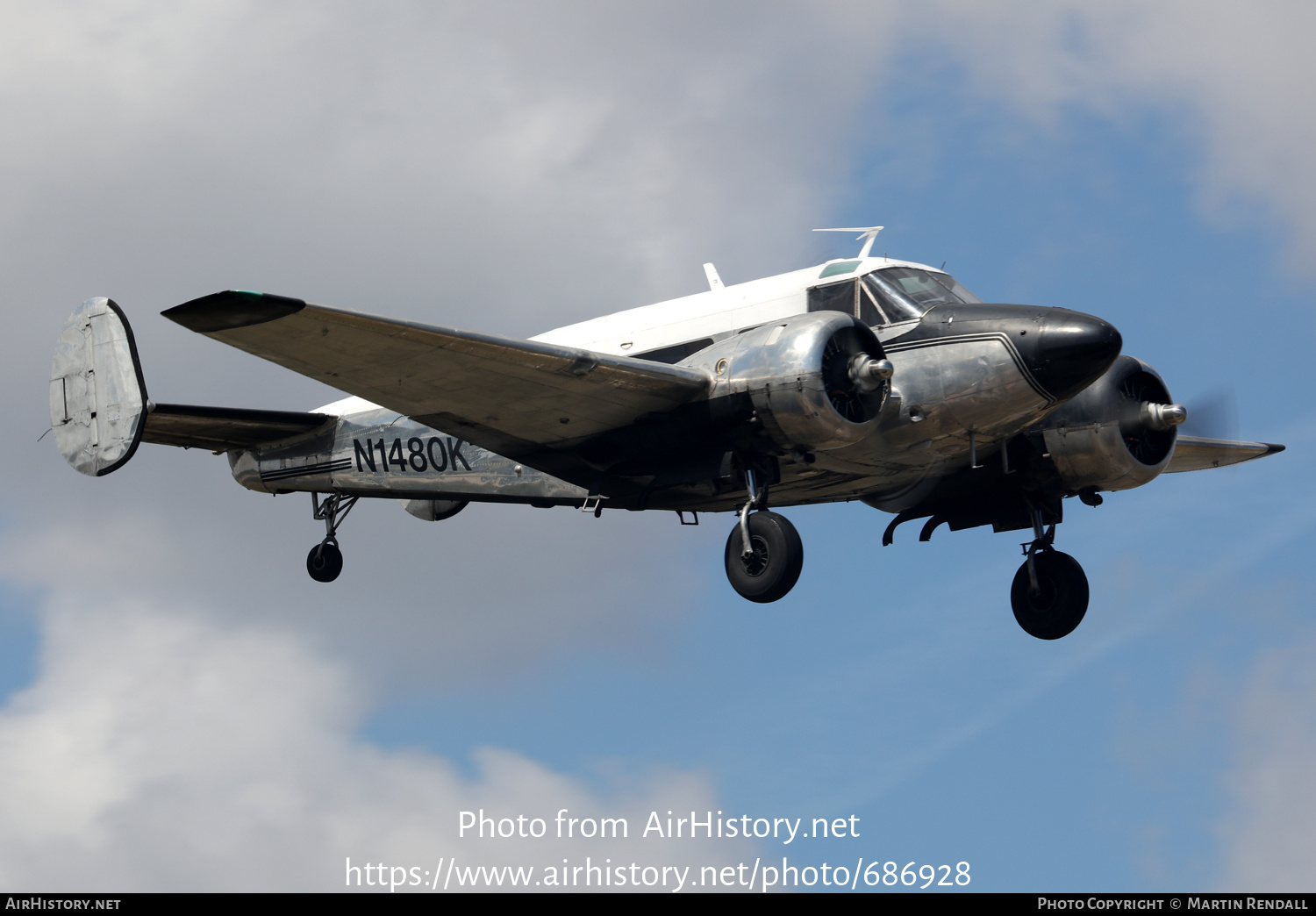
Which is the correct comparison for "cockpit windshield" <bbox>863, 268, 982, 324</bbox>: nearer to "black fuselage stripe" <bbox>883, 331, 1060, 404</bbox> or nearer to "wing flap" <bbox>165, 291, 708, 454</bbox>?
"black fuselage stripe" <bbox>883, 331, 1060, 404</bbox>

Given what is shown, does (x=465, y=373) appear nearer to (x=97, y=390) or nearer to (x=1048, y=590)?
(x=97, y=390)

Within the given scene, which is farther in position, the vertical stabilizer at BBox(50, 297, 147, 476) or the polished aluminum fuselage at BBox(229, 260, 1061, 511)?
the vertical stabilizer at BBox(50, 297, 147, 476)

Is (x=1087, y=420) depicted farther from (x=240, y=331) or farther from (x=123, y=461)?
(x=123, y=461)

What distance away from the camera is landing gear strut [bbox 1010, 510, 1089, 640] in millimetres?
19938

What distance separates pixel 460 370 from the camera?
17312mm

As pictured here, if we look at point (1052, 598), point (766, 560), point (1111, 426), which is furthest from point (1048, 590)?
point (766, 560)

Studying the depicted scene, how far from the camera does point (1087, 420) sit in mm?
19000

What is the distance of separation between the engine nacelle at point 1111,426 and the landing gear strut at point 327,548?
9214mm

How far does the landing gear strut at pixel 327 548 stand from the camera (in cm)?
2181

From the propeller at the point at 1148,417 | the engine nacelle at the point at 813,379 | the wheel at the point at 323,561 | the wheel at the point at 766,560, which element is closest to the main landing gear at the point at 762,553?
the wheel at the point at 766,560

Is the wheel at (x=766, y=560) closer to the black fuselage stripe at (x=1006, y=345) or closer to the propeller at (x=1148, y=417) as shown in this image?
the black fuselage stripe at (x=1006, y=345)

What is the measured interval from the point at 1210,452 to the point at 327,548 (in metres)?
12.1

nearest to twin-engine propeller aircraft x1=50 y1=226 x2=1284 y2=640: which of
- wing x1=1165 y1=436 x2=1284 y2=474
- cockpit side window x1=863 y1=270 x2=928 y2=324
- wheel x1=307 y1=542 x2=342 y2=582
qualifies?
cockpit side window x1=863 y1=270 x2=928 y2=324

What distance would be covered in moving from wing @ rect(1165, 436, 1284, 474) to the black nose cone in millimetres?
5457
